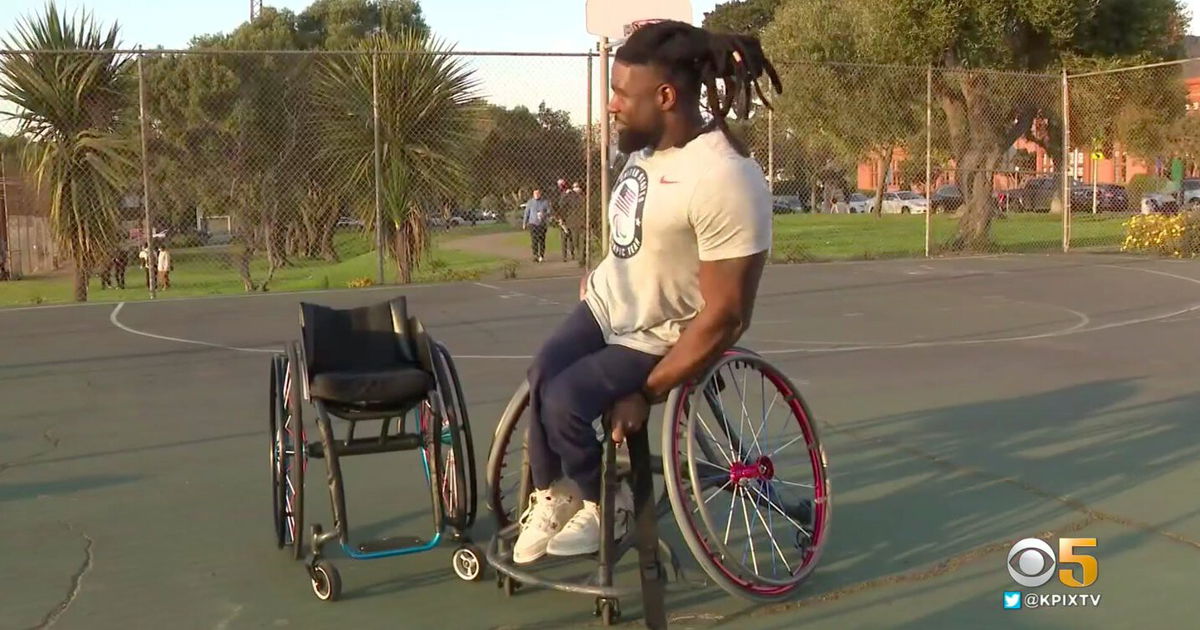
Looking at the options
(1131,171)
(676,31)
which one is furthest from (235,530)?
(1131,171)

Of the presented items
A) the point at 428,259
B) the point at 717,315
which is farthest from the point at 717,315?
the point at 428,259

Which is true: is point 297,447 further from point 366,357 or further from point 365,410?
point 366,357

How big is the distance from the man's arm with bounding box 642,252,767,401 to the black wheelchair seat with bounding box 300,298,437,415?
1.19m

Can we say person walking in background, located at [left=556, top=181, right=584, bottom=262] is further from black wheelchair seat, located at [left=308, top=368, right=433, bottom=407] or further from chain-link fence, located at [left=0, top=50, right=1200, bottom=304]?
black wheelchair seat, located at [left=308, top=368, right=433, bottom=407]

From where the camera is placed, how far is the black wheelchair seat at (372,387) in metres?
4.59

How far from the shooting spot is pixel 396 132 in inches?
667

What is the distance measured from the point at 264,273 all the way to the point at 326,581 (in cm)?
1566

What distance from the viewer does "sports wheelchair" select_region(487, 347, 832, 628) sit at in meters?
3.77

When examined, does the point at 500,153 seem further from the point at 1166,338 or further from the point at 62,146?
the point at 1166,338

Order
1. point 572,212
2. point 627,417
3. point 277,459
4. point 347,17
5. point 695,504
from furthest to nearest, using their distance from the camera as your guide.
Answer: point 347,17 → point 572,212 → point 277,459 → point 695,504 → point 627,417

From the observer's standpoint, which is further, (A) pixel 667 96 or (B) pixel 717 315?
(A) pixel 667 96

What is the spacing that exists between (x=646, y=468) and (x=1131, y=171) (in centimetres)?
5884

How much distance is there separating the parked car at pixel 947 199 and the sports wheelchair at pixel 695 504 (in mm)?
20006

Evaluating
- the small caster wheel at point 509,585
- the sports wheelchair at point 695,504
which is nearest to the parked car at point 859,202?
the sports wheelchair at point 695,504
